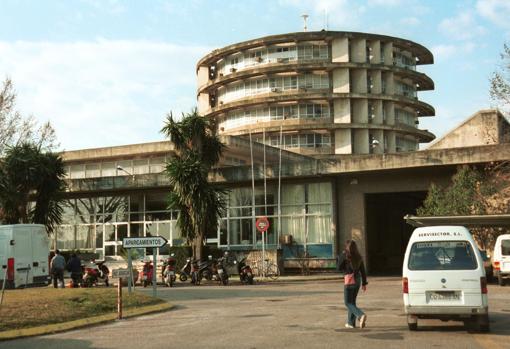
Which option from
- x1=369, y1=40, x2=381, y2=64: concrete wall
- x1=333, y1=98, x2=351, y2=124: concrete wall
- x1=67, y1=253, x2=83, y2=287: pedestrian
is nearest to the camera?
x1=67, y1=253, x2=83, y2=287: pedestrian

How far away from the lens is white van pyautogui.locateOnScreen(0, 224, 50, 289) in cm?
2162

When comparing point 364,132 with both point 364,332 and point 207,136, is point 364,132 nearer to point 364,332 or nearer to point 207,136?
point 207,136

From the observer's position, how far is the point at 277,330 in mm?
11445

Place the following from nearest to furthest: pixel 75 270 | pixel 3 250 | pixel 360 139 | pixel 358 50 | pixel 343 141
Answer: pixel 3 250, pixel 75 270, pixel 343 141, pixel 358 50, pixel 360 139

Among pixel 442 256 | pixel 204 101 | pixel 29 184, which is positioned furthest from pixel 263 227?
pixel 204 101

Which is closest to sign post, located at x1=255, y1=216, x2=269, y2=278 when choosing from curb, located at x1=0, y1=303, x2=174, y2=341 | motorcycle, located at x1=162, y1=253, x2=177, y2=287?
motorcycle, located at x1=162, y1=253, x2=177, y2=287

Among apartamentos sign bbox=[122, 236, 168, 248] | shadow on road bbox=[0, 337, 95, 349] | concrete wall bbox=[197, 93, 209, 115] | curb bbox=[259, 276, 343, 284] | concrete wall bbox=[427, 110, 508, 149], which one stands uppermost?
concrete wall bbox=[197, 93, 209, 115]

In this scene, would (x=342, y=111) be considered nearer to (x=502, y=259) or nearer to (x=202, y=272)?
(x=202, y=272)

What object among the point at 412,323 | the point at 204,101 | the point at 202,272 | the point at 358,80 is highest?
the point at 358,80

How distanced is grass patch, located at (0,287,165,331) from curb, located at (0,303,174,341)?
351 mm

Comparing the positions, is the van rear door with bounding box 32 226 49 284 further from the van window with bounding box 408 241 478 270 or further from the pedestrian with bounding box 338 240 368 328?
the van window with bounding box 408 241 478 270

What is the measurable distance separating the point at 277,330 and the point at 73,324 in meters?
4.55

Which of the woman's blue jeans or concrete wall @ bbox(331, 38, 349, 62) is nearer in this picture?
the woman's blue jeans

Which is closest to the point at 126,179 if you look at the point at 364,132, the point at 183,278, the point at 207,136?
the point at 207,136
